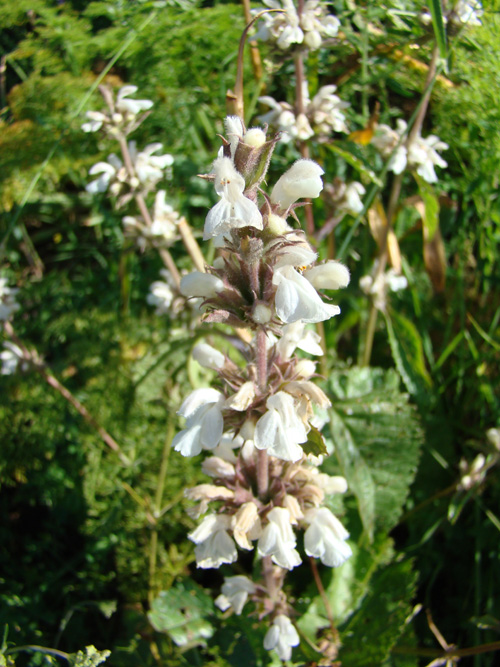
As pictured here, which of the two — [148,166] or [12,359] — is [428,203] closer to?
[148,166]

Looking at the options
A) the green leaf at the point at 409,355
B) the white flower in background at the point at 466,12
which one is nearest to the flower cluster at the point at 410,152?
the white flower in background at the point at 466,12

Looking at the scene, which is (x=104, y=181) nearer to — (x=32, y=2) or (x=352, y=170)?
(x=352, y=170)

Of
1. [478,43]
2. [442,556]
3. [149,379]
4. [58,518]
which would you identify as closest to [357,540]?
[442,556]

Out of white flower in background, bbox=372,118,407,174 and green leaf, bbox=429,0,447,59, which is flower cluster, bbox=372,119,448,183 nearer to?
white flower in background, bbox=372,118,407,174

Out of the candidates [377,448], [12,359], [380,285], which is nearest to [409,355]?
[380,285]

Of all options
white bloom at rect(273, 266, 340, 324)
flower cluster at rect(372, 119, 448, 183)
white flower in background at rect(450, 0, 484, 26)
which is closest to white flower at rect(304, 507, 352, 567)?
white bloom at rect(273, 266, 340, 324)

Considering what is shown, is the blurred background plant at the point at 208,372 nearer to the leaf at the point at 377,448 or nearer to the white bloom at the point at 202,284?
the leaf at the point at 377,448
